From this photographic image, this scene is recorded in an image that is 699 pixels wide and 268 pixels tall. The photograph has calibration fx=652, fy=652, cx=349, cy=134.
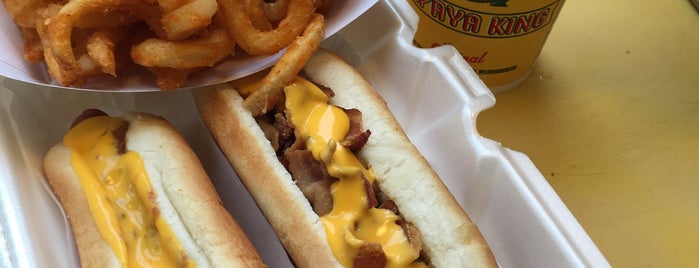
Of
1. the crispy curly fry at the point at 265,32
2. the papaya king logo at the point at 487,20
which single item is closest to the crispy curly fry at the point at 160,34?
the crispy curly fry at the point at 265,32

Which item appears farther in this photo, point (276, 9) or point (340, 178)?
point (276, 9)

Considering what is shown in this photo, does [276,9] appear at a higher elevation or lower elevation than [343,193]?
higher

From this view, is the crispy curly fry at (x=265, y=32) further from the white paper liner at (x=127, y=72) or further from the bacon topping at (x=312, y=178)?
the bacon topping at (x=312, y=178)

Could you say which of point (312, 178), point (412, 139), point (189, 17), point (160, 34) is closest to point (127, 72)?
point (160, 34)

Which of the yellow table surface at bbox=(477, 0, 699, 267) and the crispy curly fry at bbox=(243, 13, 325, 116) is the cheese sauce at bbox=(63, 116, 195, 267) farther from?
the yellow table surface at bbox=(477, 0, 699, 267)

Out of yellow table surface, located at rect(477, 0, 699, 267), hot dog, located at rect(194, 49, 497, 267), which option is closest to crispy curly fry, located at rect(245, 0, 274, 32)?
hot dog, located at rect(194, 49, 497, 267)

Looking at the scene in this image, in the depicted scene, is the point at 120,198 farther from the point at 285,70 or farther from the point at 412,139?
the point at 412,139

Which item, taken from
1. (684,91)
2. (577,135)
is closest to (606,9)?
(684,91)
